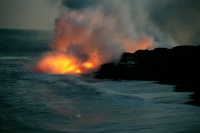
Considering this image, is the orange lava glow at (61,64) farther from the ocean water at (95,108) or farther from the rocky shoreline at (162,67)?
the ocean water at (95,108)

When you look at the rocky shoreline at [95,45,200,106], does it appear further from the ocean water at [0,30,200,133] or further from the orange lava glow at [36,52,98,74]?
the orange lava glow at [36,52,98,74]

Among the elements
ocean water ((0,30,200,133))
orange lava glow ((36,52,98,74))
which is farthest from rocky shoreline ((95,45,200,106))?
orange lava glow ((36,52,98,74))

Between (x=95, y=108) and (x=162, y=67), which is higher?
(x=162, y=67)

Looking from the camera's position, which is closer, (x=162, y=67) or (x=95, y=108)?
(x=95, y=108)

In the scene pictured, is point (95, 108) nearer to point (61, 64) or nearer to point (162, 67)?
point (162, 67)

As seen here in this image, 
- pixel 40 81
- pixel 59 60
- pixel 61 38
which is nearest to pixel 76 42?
pixel 61 38

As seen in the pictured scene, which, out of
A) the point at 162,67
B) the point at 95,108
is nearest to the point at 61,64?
the point at 162,67
